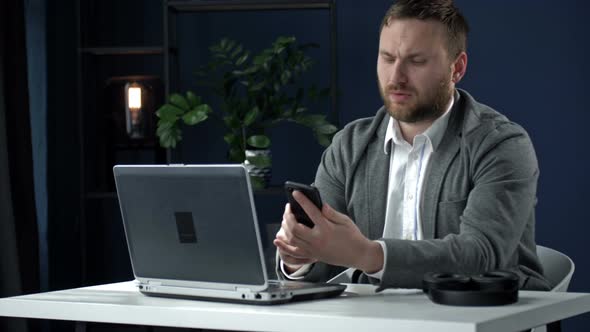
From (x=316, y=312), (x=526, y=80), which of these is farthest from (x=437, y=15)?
(x=526, y=80)

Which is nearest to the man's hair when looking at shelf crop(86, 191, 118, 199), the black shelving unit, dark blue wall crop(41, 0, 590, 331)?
the black shelving unit

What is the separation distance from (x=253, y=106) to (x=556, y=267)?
1.73 meters

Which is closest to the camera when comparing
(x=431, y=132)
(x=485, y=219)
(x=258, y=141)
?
(x=485, y=219)

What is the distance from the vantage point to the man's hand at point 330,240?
1.76 meters

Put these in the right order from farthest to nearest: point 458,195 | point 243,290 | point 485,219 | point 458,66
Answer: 1. point 458,66
2. point 458,195
3. point 485,219
4. point 243,290

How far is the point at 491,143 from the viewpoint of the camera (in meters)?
2.21

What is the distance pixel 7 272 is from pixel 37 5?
3.76 ft

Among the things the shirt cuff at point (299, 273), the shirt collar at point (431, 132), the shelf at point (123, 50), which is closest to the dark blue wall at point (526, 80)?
the shelf at point (123, 50)

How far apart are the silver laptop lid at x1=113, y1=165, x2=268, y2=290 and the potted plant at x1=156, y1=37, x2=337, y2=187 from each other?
185 cm

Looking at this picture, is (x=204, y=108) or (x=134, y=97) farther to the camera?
(x=134, y=97)

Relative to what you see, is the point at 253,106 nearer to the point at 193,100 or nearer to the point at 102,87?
the point at 193,100

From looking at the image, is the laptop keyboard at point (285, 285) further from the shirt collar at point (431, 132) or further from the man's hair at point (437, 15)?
the man's hair at point (437, 15)

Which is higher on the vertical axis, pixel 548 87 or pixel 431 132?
pixel 548 87

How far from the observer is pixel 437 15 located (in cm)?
240
